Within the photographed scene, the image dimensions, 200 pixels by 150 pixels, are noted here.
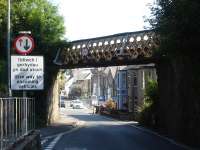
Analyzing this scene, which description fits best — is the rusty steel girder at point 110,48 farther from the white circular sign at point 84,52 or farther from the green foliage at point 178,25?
the green foliage at point 178,25

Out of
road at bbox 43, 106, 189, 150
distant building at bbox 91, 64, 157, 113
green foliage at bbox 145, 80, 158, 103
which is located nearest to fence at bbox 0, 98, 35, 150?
road at bbox 43, 106, 189, 150

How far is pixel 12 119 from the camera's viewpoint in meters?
14.2

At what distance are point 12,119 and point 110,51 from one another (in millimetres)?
31322

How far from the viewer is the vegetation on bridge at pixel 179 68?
2011 cm

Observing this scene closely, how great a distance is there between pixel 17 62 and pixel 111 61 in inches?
1107

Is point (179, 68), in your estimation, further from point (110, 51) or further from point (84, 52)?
point (84, 52)

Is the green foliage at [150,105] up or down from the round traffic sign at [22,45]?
down

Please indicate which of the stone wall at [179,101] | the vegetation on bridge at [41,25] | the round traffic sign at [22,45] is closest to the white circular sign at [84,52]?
the vegetation on bridge at [41,25]

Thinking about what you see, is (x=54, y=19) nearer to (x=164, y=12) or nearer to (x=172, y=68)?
(x=172, y=68)

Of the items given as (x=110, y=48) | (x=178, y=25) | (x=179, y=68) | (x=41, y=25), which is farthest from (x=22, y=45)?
(x=110, y=48)

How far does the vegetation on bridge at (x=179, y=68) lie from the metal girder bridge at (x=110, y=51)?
1.73m

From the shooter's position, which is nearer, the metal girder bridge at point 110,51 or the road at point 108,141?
the road at point 108,141

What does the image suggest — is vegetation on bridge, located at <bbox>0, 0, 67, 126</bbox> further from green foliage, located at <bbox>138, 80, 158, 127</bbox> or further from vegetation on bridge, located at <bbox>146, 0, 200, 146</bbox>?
vegetation on bridge, located at <bbox>146, 0, 200, 146</bbox>

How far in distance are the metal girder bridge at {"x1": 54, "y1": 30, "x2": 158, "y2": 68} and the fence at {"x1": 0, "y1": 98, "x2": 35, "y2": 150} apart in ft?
76.5
